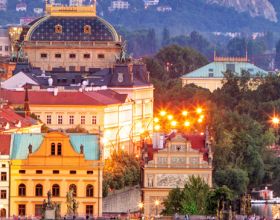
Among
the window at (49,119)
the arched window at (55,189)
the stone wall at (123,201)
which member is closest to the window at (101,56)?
the window at (49,119)

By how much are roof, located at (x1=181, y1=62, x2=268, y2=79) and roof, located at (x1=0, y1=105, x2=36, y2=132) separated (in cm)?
4505

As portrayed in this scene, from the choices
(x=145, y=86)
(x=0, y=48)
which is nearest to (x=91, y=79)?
(x=145, y=86)

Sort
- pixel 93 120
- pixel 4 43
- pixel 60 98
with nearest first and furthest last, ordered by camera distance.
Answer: pixel 93 120 < pixel 60 98 < pixel 4 43

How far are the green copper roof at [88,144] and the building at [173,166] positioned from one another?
8.94 feet

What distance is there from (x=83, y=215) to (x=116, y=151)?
59.1 ft

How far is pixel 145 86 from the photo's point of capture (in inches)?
3819

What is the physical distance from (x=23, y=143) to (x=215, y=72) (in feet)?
191

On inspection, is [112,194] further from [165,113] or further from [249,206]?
[165,113]

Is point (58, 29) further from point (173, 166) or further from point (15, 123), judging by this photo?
point (173, 166)

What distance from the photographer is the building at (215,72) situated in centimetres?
12312

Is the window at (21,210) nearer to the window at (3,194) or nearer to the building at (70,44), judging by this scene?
the window at (3,194)

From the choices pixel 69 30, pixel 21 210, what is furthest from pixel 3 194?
pixel 69 30

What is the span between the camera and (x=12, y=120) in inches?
2975

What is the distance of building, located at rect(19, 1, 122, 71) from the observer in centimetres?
10744
